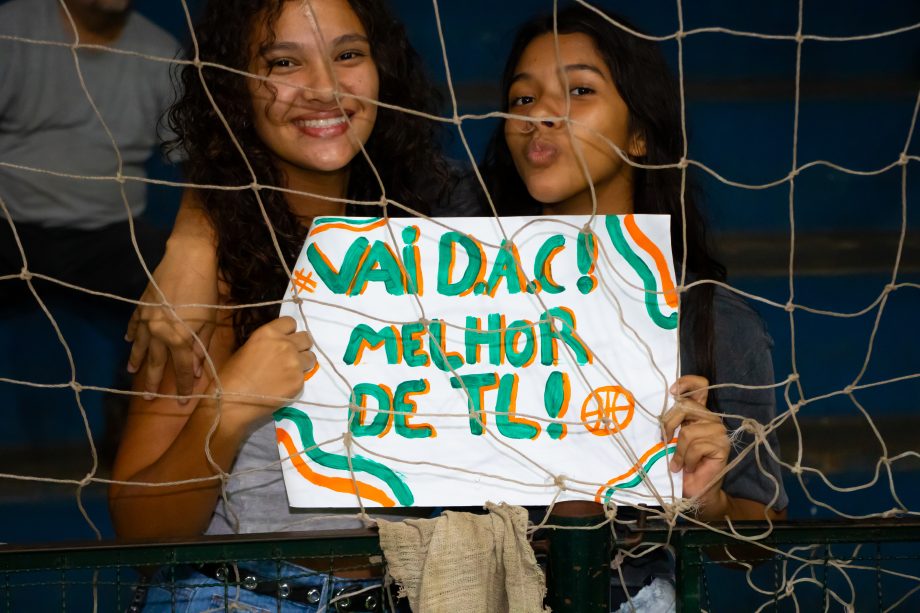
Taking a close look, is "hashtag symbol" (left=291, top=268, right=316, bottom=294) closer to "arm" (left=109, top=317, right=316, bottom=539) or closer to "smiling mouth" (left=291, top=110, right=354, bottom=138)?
"arm" (left=109, top=317, right=316, bottom=539)

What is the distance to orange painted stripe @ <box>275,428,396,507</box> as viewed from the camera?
1.22 metres

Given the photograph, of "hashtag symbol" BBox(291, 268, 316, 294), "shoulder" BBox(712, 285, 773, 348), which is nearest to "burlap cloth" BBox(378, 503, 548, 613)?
"hashtag symbol" BBox(291, 268, 316, 294)

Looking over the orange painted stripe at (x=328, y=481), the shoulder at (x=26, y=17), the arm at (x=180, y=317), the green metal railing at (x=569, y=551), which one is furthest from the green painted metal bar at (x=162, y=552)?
the shoulder at (x=26, y=17)

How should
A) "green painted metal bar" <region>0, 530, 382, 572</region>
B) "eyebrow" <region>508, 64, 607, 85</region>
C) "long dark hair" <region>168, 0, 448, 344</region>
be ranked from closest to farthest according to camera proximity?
"green painted metal bar" <region>0, 530, 382, 572</region> → "long dark hair" <region>168, 0, 448, 344</region> → "eyebrow" <region>508, 64, 607, 85</region>

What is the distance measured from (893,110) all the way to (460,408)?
1505mm

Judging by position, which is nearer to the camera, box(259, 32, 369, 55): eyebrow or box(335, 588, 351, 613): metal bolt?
box(335, 588, 351, 613): metal bolt

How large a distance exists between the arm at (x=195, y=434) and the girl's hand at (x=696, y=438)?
40cm

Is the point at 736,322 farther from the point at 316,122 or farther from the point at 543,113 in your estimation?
the point at 316,122

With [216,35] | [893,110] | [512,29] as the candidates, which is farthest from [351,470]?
[893,110]

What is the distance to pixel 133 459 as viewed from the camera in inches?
49.6

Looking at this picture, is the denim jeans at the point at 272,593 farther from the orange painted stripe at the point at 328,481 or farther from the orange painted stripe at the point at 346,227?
the orange painted stripe at the point at 346,227

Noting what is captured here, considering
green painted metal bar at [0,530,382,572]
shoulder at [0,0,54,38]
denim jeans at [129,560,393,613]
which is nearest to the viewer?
green painted metal bar at [0,530,382,572]

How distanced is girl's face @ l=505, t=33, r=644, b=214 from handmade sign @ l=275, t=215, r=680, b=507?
184mm

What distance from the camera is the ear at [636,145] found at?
1524 millimetres
